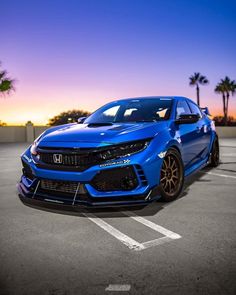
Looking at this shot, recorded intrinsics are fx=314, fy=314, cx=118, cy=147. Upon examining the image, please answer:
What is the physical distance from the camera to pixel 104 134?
3.76m

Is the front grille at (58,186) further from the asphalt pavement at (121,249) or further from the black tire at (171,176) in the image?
the black tire at (171,176)

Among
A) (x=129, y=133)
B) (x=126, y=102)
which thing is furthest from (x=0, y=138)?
(x=129, y=133)

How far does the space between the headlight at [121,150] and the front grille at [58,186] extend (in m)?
0.45

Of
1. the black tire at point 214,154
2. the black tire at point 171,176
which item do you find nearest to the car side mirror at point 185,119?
the black tire at point 171,176

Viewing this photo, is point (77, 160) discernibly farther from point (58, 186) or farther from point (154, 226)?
point (154, 226)

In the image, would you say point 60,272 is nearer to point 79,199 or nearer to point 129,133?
point 79,199

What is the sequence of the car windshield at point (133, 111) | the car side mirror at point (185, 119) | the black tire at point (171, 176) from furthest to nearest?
the car windshield at point (133, 111)
the car side mirror at point (185, 119)
the black tire at point (171, 176)

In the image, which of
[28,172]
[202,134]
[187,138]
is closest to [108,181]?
[28,172]

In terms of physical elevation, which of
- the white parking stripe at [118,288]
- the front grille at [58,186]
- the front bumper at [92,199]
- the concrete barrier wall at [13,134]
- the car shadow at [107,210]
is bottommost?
the concrete barrier wall at [13,134]

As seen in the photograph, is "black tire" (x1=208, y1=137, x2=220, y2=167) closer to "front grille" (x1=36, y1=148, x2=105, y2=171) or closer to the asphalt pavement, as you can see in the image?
the asphalt pavement

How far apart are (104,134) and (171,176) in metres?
1.16

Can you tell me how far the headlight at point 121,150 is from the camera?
3486 mm

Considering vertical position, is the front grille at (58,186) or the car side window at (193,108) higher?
the car side window at (193,108)

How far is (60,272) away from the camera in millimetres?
2232
